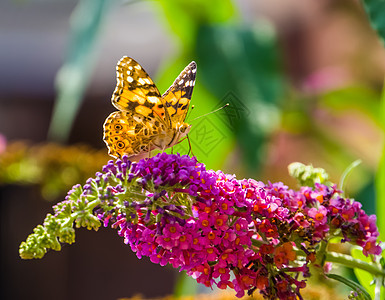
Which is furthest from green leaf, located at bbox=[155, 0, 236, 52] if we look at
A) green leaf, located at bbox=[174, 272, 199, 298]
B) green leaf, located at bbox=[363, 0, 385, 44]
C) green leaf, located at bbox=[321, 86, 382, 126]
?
green leaf, located at bbox=[363, 0, 385, 44]

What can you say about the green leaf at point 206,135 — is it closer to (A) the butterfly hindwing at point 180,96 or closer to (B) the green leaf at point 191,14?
(A) the butterfly hindwing at point 180,96

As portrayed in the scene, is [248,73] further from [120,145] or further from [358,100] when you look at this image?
[120,145]

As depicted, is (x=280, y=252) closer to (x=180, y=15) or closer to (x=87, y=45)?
(x=87, y=45)

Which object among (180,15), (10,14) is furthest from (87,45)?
(10,14)

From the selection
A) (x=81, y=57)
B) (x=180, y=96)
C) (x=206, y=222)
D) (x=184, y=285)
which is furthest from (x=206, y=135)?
(x=81, y=57)

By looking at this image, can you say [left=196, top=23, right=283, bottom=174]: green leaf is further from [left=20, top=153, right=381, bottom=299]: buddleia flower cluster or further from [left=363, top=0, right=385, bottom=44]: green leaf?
[left=20, top=153, right=381, bottom=299]: buddleia flower cluster

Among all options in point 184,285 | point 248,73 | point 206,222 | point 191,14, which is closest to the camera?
point 206,222
